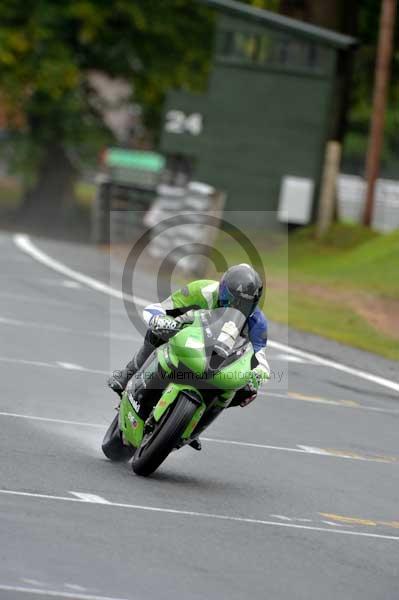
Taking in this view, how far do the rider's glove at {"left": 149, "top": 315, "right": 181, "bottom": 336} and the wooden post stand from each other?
25455mm

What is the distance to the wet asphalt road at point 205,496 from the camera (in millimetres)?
7648

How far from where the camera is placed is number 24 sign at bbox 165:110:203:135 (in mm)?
37125

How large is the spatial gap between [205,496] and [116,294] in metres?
13.5

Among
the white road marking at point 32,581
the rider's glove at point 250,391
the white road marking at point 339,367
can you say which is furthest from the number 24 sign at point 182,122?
the white road marking at point 32,581

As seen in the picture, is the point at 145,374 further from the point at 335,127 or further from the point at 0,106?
the point at 0,106

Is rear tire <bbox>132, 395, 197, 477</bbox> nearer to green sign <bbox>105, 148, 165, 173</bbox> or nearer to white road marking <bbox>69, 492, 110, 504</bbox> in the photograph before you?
white road marking <bbox>69, 492, 110, 504</bbox>

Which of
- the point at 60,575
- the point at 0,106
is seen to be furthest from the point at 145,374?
the point at 0,106

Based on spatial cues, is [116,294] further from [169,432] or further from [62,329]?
[169,432]

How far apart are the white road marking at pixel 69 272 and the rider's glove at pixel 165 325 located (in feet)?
38.0

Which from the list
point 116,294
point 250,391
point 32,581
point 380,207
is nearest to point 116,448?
point 250,391

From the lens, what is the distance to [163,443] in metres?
9.88

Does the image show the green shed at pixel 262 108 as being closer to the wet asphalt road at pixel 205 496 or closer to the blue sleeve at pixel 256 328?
the wet asphalt road at pixel 205 496

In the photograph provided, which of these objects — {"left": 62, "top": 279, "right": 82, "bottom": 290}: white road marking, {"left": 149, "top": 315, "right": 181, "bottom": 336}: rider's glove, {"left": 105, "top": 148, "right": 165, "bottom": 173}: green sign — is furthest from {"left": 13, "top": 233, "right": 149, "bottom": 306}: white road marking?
{"left": 105, "top": 148, "right": 165, "bottom": 173}: green sign

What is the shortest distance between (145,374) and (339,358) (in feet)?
27.2
